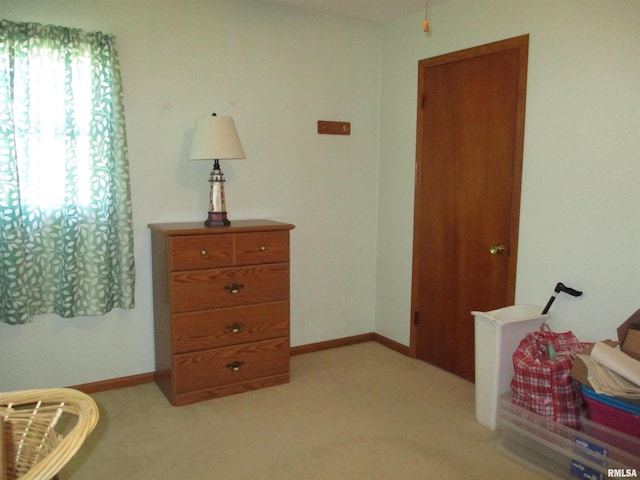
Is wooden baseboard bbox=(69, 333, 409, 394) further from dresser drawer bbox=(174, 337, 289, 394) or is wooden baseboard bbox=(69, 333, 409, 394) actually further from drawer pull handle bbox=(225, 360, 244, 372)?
drawer pull handle bbox=(225, 360, 244, 372)

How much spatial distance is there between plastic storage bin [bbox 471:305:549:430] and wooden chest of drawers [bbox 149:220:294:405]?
3.77 ft

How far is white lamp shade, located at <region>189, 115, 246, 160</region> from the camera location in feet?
9.34

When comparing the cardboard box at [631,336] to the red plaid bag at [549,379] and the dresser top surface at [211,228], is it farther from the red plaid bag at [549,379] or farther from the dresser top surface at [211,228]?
the dresser top surface at [211,228]

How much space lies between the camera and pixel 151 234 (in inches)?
120

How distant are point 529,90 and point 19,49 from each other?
8.77 feet

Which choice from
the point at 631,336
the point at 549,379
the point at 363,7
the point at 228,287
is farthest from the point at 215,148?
the point at 631,336

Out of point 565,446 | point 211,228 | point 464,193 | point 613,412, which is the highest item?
point 464,193

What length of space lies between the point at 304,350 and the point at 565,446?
1922 millimetres

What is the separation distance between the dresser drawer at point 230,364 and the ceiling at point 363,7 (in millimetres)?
2158

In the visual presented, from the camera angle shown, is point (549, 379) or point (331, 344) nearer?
point (549, 379)

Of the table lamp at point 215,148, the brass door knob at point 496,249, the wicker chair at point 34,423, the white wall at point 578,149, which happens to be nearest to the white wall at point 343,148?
the white wall at point 578,149

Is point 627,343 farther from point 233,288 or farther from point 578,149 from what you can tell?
point 233,288

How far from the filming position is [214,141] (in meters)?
2.86

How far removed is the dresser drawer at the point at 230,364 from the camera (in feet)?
9.29
